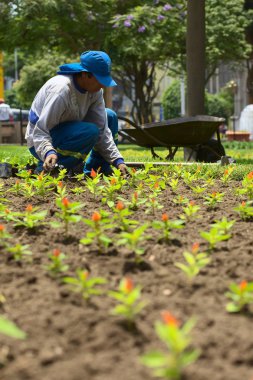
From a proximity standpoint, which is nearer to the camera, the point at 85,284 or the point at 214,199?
the point at 85,284

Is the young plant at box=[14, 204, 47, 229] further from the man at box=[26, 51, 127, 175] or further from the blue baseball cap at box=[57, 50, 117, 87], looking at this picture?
the blue baseball cap at box=[57, 50, 117, 87]

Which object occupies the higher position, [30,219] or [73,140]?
[73,140]

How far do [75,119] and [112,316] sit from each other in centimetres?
388

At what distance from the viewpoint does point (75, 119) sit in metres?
5.70

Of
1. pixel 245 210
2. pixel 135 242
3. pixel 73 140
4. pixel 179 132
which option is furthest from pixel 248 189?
pixel 179 132

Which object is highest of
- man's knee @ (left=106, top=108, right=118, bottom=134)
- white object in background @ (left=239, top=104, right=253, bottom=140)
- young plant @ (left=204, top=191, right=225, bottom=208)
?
man's knee @ (left=106, top=108, right=118, bottom=134)

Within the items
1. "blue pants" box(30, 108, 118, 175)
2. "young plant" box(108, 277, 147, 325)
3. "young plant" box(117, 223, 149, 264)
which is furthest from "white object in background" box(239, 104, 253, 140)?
"young plant" box(108, 277, 147, 325)

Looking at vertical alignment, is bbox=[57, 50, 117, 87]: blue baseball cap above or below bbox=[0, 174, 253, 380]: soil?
above

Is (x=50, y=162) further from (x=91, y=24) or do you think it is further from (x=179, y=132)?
(x=91, y=24)

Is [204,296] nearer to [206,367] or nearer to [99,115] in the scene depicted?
[206,367]

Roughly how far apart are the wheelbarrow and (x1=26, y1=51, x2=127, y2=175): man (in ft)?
6.10

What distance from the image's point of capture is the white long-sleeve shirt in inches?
205

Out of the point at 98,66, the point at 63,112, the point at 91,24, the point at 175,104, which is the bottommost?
the point at 175,104

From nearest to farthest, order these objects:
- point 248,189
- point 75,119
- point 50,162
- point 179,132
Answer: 1. point 248,189
2. point 50,162
3. point 75,119
4. point 179,132
